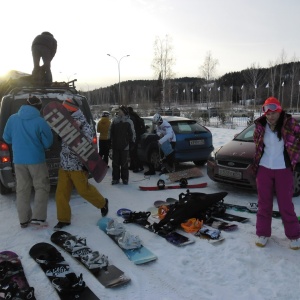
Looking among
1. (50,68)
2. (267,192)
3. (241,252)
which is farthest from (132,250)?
(50,68)

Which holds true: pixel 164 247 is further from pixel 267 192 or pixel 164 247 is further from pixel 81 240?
pixel 267 192

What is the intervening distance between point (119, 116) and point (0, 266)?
15.2ft

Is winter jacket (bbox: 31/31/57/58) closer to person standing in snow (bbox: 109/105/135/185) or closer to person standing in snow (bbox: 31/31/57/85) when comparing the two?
person standing in snow (bbox: 31/31/57/85)

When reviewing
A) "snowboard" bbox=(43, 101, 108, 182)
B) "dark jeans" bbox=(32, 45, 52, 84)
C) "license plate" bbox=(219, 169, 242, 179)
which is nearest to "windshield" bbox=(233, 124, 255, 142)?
"license plate" bbox=(219, 169, 242, 179)

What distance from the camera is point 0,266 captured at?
3.45 metres

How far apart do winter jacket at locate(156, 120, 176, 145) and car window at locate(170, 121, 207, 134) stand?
0.62 metres

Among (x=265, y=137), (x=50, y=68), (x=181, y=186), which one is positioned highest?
(x=50, y=68)

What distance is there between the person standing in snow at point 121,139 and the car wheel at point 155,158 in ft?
4.28

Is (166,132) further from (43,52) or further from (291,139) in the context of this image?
(43,52)

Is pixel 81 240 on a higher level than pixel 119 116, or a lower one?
lower

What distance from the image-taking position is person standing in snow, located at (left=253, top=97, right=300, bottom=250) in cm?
398

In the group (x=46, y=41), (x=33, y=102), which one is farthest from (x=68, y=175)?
Result: (x=46, y=41)

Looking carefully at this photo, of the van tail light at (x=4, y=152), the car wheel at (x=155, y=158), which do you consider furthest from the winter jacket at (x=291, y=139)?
the car wheel at (x=155, y=158)

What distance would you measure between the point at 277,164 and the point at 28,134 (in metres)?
3.51
